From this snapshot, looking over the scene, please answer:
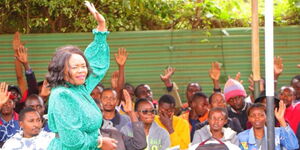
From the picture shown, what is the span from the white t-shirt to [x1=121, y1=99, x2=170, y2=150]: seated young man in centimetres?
95

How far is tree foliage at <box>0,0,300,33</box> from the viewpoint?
9258 mm

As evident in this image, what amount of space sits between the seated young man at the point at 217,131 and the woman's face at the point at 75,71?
2781 mm

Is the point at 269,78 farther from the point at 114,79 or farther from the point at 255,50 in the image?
the point at 114,79

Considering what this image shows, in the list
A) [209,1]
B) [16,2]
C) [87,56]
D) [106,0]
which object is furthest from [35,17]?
[87,56]

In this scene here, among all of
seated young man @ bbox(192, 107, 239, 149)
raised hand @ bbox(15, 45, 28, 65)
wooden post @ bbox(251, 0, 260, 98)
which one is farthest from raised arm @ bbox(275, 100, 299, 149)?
raised hand @ bbox(15, 45, 28, 65)

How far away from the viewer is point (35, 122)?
21.5 feet

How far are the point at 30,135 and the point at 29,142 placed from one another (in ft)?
0.33

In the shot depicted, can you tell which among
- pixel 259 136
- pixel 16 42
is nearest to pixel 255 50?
pixel 259 136

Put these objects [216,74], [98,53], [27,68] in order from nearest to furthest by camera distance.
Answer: [98,53] → [27,68] → [216,74]

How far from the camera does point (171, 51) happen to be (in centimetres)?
905

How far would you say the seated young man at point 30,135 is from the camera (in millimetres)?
6363

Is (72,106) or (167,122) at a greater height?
(72,106)

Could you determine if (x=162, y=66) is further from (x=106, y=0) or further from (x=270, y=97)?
(x=270, y=97)

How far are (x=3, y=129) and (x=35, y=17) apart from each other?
2.58 m
